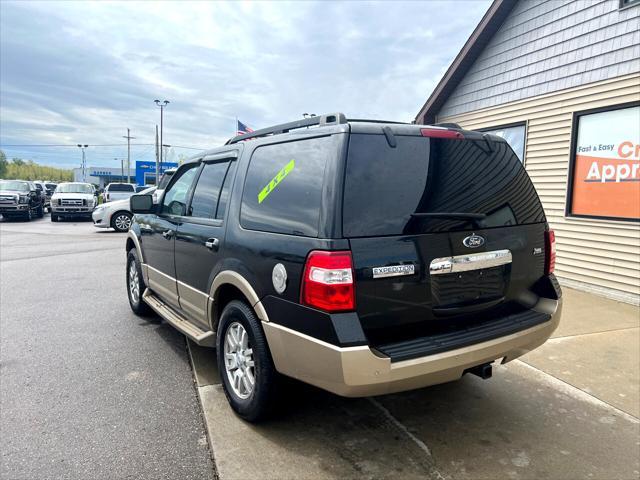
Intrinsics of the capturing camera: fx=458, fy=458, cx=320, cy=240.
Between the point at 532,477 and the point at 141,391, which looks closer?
the point at 532,477

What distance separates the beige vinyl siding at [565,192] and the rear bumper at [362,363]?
457cm

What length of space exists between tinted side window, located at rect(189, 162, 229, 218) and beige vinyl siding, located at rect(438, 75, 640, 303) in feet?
18.4

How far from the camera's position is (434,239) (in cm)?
260

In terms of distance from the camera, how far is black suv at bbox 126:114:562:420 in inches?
94.7

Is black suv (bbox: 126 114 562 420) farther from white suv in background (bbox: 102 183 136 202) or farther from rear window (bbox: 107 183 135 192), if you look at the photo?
rear window (bbox: 107 183 135 192)

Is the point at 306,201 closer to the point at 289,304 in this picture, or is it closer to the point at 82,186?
the point at 289,304

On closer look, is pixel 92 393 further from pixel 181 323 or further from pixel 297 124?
pixel 297 124

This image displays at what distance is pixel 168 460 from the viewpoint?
269 cm

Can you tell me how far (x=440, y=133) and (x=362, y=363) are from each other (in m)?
1.49

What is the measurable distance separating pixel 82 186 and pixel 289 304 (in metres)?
22.6

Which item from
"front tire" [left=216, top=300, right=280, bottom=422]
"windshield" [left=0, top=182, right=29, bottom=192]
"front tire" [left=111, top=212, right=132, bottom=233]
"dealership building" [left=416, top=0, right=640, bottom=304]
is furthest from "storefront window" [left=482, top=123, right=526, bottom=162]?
"windshield" [left=0, top=182, right=29, bottom=192]

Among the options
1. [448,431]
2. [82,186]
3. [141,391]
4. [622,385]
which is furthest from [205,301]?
[82,186]

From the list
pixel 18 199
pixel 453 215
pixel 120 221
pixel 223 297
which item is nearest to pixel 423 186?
pixel 453 215

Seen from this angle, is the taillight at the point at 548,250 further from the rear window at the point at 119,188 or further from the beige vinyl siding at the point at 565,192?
the rear window at the point at 119,188
